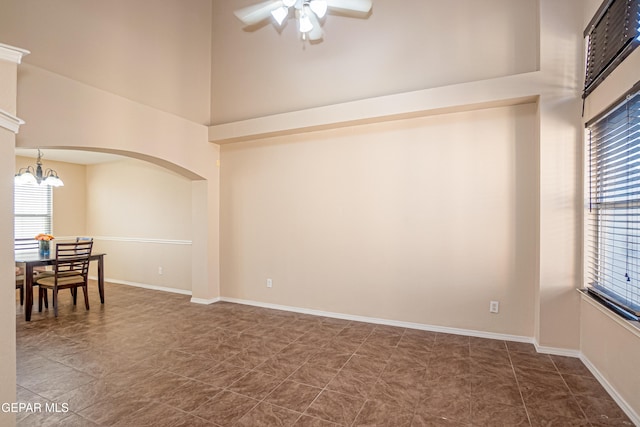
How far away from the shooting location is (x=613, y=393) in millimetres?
2180

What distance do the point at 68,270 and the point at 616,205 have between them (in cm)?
647

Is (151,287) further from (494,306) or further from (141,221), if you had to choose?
(494,306)

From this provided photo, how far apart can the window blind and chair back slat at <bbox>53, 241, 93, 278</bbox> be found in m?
6.32

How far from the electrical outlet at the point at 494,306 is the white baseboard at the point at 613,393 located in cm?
74

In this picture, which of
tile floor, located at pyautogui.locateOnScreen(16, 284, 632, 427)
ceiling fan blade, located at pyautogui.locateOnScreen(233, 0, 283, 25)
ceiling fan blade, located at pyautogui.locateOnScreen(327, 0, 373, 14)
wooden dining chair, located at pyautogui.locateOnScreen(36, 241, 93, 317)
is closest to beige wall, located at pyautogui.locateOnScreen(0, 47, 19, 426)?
tile floor, located at pyautogui.locateOnScreen(16, 284, 632, 427)

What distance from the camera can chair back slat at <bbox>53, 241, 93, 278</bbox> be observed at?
423cm

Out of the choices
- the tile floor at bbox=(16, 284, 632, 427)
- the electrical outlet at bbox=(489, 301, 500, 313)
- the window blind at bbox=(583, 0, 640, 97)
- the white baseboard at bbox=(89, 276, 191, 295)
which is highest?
the window blind at bbox=(583, 0, 640, 97)

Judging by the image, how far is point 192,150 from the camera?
4.42 metres

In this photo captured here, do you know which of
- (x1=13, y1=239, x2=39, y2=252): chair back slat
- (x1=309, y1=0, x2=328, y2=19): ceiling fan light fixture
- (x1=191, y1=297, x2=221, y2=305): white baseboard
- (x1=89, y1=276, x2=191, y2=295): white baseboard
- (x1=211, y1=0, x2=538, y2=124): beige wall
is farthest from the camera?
(x1=13, y1=239, x2=39, y2=252): chair back slat

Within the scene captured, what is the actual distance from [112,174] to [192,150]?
3350 mm

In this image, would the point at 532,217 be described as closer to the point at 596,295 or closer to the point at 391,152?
the point at 596,295

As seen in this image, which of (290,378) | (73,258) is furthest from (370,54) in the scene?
(73,258)

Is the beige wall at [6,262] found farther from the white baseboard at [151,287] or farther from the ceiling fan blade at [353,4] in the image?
the white baseboard at [151,287]

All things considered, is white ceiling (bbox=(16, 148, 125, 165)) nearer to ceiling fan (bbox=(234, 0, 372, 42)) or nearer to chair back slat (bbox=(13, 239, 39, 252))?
chair back slat (bbox=(13, 239, 39, 252))
